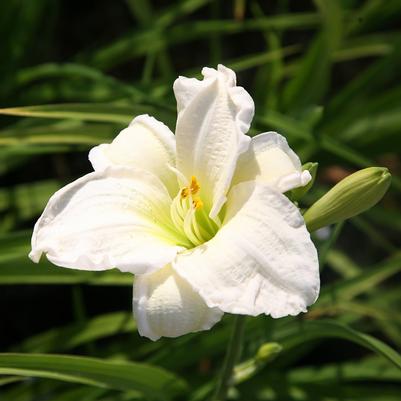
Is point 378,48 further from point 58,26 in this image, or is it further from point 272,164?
point 272,164

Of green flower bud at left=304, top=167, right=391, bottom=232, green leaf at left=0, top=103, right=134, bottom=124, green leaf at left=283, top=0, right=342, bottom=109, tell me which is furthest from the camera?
green leaf at left=283, top=0, right=342, bottom=109

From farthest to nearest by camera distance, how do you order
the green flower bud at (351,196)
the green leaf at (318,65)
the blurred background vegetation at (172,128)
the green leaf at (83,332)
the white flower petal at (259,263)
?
1. the green leaf at (318,65)
2. the green leaf at (83,332)
3. the blurred background vegetation at (172,128)
4. the green flower bud at (351,196)
5. the white flower petal at (259,263)

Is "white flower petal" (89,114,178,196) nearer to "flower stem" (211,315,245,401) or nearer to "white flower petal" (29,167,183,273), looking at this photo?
"white flower petal" (29,167,183,273)

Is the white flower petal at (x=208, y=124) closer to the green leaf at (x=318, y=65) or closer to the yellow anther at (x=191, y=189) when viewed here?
the yellow anther at (x=191, y=189)

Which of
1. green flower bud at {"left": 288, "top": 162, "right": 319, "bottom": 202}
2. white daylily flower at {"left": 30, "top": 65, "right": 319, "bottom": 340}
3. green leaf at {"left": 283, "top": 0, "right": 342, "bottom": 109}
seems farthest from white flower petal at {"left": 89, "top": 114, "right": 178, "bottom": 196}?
green leaf at {"left": 283, "top": 0, "right": 342, "bottom": 109}

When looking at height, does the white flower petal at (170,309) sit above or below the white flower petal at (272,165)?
below

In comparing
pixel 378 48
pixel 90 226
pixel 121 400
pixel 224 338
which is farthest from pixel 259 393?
pixel 378 48

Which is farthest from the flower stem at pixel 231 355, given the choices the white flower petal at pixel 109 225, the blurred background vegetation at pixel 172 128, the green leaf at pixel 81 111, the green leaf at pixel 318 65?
the green leaf at pixel 318 65

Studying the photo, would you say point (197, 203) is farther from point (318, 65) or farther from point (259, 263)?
point (318, 65)

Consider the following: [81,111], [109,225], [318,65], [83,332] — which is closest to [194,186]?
[109,225]
